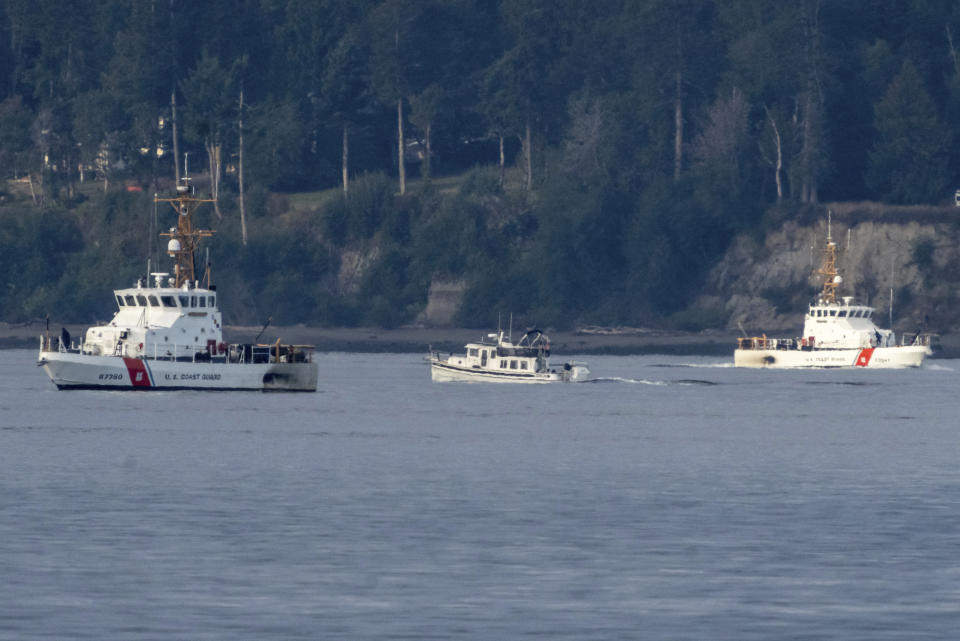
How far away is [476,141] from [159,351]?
9778cm

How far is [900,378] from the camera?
13175 centimetres

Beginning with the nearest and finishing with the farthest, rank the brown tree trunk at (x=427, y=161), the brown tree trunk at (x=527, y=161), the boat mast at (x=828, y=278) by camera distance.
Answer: the boat mast at (x=828, y=278) → the brown tree trunk at (x=427, y=161) → the brown tree trunk at (x=527, y=161)

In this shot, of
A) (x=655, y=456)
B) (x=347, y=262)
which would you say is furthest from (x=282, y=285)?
(x=655, y=456)

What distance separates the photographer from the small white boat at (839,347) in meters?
141

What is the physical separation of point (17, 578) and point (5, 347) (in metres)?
144

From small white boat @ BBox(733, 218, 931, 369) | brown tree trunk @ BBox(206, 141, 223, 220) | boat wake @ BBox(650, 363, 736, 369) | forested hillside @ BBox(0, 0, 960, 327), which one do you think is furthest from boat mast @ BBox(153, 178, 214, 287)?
brown tree trunk @ BBox(206, 141, 223, 220)

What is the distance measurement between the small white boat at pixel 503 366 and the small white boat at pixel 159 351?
2342 cm

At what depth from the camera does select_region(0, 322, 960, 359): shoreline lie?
160000 millimetres

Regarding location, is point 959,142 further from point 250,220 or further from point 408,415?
point 408,415

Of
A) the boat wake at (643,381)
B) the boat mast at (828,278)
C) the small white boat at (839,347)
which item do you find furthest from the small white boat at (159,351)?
the boat mast at (828,278)

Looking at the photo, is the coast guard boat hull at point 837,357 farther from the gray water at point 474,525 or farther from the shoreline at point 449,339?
the gray water at point 474,525

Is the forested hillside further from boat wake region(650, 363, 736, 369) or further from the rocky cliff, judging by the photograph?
boat wake region(650, 363, 736, 369)

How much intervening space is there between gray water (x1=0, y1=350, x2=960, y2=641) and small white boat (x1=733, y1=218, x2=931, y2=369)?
181 ft

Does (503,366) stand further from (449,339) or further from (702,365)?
(449,339)
